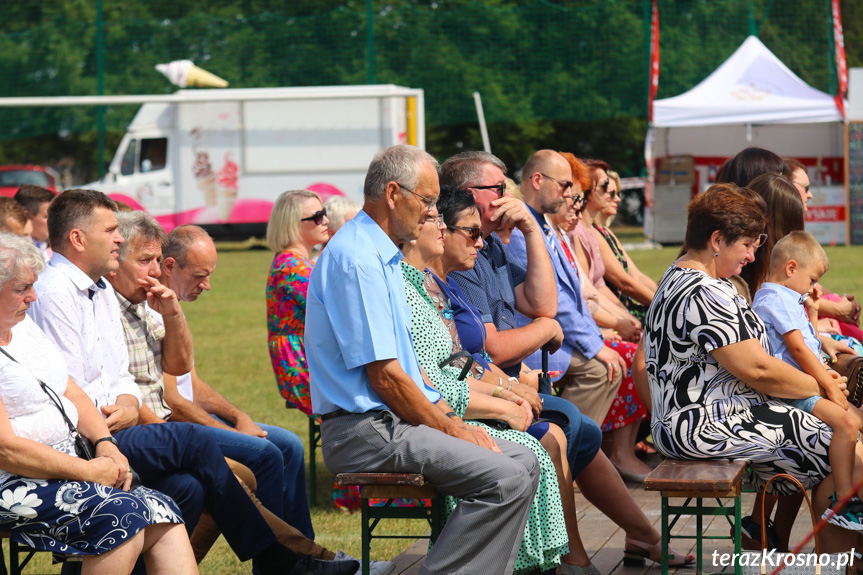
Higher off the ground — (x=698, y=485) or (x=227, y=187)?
(x=227, y=187)

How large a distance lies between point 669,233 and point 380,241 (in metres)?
17.3

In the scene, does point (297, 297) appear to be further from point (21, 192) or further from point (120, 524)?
point (21, 192)

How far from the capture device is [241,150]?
2008 cm

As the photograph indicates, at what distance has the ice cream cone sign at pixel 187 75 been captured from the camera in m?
21.0

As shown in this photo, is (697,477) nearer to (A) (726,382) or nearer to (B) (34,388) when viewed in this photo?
(A) (726,382)

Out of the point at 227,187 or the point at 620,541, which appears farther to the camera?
the point at 227,187

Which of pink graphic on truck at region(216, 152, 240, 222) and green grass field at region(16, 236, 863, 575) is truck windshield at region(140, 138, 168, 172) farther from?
green grass field at region(16, 236, 863, 575)

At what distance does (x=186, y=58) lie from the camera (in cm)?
2305

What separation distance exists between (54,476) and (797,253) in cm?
289

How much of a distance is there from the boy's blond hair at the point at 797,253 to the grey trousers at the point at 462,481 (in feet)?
5.27

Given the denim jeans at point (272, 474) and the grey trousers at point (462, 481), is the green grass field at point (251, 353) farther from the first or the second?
the grey trousers at point (462, 481)

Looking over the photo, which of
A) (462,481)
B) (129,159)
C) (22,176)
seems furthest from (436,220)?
(22,176)

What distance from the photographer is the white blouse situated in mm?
3080

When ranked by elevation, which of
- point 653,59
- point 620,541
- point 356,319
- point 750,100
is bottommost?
point 620,541
